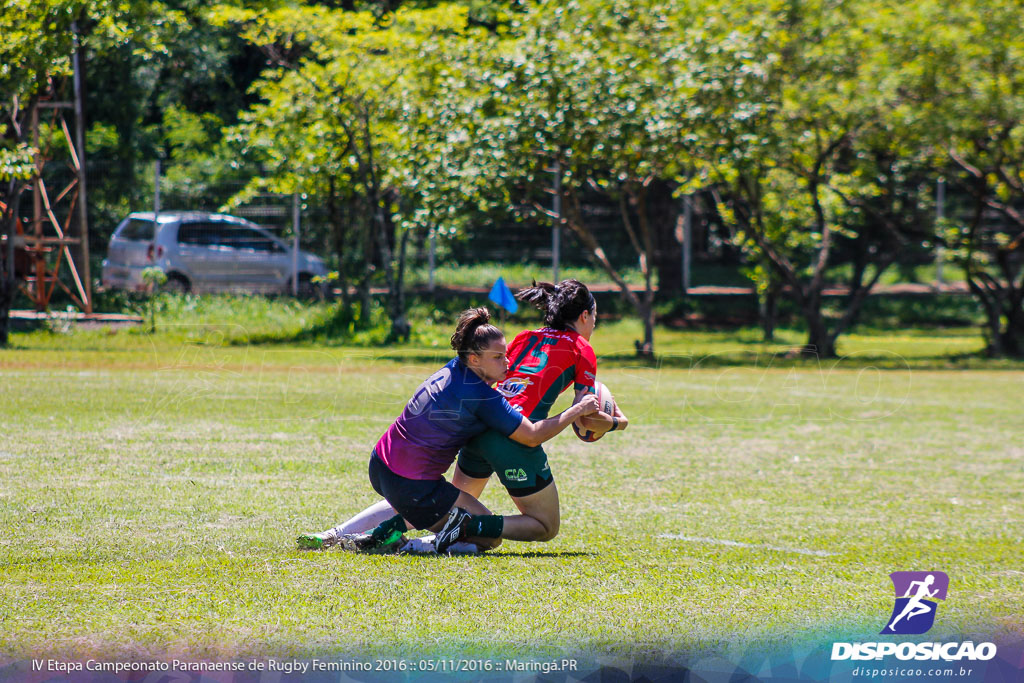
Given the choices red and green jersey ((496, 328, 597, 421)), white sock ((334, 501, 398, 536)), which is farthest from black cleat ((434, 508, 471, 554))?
red and green jersey ((496, 328, 597, 421))

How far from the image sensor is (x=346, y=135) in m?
22.7

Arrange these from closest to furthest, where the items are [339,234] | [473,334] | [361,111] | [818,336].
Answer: [473,334] → [361,111] → [818,336] → [339,234]

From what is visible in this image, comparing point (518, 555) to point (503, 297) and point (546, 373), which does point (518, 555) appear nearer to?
point (546, 373)

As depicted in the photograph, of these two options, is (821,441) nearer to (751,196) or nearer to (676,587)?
(676,587)

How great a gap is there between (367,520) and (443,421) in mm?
759

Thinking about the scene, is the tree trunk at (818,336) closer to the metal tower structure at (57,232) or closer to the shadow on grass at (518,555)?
the metal tower structure at (57,232)

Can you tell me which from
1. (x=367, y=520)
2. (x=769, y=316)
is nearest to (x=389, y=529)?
(x=367, y=520)

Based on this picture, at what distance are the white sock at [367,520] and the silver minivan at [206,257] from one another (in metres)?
18.1

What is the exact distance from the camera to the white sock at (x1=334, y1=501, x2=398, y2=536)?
6145 mm

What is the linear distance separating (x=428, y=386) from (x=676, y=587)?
5.47 ft

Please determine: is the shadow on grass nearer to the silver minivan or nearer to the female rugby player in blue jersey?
the female rugby player in blue jersey

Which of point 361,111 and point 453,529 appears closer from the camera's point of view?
point 453,529

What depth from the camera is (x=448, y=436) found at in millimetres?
5957

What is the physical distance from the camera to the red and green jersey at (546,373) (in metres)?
6.28
